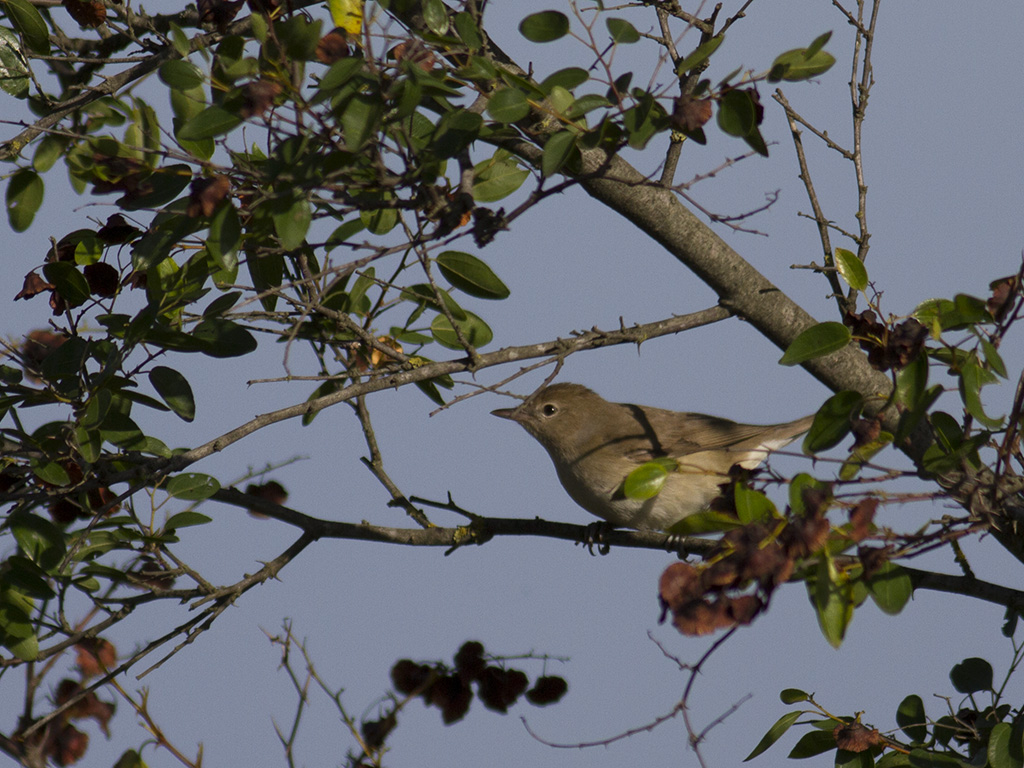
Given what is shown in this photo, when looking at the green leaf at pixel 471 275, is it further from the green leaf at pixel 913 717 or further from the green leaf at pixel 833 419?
the green leaf at pixel 913 717

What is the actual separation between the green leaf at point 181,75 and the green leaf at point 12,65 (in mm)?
1151

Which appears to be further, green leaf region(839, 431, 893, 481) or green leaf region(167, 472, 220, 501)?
green leaf region(167, 472, 220, 501)

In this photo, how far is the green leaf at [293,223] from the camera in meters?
2.72

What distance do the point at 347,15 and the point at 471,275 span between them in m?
1.05

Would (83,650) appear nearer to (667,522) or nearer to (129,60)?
(129,60)

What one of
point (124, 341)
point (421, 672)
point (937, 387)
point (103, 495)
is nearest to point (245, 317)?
point (124, 341)

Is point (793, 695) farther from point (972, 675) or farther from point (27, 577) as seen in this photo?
point (27, 577)

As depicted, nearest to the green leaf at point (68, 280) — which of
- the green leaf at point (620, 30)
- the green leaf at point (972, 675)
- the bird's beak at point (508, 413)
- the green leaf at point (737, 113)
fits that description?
the green leaf at point (620, 30)

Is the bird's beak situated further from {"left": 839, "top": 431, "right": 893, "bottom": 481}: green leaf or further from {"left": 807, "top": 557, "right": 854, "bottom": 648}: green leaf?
{"left": 807, "top": 557, "right": 854, "bottom": 648}: green leaf

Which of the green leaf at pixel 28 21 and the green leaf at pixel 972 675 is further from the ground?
the green leaf at pixel 28 21

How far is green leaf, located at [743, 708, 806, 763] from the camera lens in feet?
10.8

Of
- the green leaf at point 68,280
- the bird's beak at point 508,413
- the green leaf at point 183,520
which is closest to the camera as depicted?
→ the green leaf at point 68,280

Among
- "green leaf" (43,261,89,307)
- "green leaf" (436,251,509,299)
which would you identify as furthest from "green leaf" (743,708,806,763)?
"green leaf" (43,261,89,307)

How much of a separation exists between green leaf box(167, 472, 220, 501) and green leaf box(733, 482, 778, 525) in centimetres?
198
